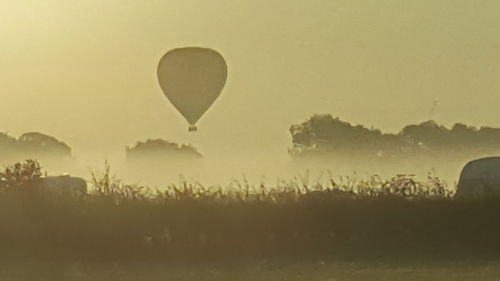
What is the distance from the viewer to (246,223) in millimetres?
21469

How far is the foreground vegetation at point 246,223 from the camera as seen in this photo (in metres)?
20.7

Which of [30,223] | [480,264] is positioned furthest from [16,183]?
[480,264]

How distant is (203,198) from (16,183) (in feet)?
12.4

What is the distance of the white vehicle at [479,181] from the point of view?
74.5ft

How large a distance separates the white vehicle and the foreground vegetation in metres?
0.39

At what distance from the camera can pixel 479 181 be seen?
77.9 feet

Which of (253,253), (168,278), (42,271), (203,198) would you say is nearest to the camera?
(168,278)

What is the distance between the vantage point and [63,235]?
21.0m

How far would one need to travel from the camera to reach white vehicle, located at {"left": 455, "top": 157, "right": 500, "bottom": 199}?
2270cm

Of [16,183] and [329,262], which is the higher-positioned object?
[16,183]

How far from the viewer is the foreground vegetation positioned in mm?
20672

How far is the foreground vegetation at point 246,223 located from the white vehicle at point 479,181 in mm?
386

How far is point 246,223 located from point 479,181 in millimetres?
5210

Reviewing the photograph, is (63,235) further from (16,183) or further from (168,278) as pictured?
(168,278)
